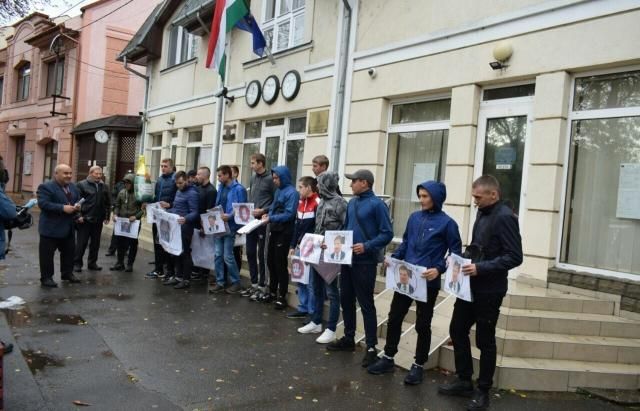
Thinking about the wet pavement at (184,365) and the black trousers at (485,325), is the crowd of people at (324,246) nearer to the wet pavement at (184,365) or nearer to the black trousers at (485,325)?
the black trousers at (485,325)

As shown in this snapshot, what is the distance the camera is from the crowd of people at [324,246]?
4.42 metres

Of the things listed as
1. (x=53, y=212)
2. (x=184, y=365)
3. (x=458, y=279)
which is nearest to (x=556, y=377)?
(x=458, y=279)

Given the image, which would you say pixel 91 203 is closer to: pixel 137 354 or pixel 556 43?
pixel 137 354

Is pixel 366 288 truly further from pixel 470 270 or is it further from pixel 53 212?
pixel 53 212

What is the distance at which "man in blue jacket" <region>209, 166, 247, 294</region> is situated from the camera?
8.26 meters

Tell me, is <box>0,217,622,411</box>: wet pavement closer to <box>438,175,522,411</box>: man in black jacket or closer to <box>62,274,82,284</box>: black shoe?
<box>438,175,522,411</box>: man in black jacket

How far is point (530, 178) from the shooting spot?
6.51 m

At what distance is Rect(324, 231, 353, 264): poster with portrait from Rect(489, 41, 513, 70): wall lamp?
3.26 meters

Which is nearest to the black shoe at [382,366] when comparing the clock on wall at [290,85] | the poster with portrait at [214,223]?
the poster with portrait at [214,223]

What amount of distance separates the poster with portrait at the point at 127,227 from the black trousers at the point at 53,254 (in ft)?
4.14

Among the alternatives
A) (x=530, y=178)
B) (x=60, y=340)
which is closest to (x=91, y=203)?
(x=60, y=340)

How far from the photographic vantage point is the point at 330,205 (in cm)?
596

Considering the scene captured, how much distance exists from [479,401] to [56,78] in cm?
2606

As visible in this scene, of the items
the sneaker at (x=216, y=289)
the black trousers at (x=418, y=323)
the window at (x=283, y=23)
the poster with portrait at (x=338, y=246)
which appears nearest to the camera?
the black trousers at (x=418, y=323)
